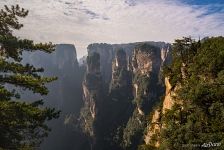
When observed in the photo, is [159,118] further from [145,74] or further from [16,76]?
[145,74]

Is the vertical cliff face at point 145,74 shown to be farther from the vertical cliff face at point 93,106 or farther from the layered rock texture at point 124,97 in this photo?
the vertical cliff face at point 93,106

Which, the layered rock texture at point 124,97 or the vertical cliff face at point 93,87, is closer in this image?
the layered rock texture at point 124,97

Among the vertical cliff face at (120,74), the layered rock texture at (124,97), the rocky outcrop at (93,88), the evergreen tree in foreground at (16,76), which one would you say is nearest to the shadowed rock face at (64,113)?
the layered rock texture at (124,97)

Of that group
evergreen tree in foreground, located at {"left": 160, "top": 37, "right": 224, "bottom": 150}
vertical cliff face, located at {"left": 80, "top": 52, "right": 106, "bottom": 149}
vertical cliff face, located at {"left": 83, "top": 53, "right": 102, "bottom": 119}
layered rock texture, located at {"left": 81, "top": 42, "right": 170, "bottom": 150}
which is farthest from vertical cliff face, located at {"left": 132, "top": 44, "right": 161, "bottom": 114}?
evergreen tree in foreground, located at {"left": 160, "top": 37, "right": 224, "bottom": 150}

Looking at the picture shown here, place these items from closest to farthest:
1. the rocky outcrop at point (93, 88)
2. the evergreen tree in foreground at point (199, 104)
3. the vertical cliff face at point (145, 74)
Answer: the evergreen tree in foreground at point (199, 104), the vertical cliff face at point (145, 74), the rocky outcrop at point (93, 88)

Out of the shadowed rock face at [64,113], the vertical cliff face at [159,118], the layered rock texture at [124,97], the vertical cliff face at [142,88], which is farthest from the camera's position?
the shadowed rock face at [64,113]

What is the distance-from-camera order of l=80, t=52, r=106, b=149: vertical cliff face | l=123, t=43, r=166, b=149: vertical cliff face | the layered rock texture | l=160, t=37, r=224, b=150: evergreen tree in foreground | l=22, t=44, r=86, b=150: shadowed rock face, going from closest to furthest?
l=160, t=37, r=224, b=150: evergreen tree in foreground
l=123, t=43, r=166, b=149: vertical cliff face
the layered rock texture
l=80, t=52, r=106, b=149: vertical cliff face
l=22, t=44, r=86, b=150: shadowed rock face

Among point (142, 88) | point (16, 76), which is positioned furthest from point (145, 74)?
point (16, 76)

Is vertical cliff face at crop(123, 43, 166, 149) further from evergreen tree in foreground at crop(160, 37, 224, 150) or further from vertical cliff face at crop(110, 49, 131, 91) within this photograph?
evergreen tree in foreground at crop(160, 37, 224, 150)

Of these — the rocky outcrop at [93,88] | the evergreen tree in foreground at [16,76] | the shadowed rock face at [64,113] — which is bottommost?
the shadowed rock face at [64,113]

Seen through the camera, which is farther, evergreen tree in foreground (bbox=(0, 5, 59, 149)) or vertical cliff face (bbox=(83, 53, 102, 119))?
vertical cliff face (bbox=(83, 53, 102, 119))

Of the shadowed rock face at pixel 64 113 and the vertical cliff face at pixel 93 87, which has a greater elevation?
the vertical cliff face at pixel 93 87
